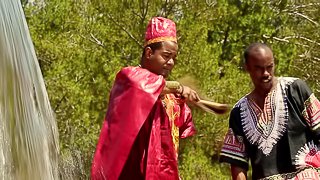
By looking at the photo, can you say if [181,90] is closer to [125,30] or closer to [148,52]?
[148,52]

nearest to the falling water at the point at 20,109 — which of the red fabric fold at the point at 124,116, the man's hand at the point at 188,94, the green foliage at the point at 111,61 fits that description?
the red fabric fold at the point at 124,116

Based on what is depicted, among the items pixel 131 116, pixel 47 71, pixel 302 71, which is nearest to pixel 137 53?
pixel 47 71

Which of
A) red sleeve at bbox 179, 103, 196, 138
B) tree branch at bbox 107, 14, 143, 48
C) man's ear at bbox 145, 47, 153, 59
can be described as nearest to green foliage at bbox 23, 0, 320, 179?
tree branch at bbox 107, 14, 143, 48

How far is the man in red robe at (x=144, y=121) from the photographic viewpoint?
381 centimetres

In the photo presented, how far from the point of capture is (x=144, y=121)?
3832mm

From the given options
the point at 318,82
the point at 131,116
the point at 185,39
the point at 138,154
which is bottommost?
the point at 318,82

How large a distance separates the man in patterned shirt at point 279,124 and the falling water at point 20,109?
136 centimetres

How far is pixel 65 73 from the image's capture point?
1225 centimetres

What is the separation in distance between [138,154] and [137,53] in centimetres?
759

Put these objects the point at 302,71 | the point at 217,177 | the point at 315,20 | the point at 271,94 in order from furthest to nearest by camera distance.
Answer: the point at 315,20
the point at 302,71
the point at 217,177
the point at 271,94

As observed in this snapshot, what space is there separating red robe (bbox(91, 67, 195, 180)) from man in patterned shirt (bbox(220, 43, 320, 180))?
461mm

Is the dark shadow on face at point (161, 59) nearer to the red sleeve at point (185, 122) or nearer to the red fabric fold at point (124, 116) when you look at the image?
the red fabric fold at point (124, 116)

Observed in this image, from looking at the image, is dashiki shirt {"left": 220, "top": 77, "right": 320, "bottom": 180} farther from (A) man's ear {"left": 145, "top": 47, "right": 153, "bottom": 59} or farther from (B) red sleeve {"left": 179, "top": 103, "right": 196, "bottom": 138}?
(A) man's ear {"left": 145, "top": 47, "right": 153, "bottom": 59}

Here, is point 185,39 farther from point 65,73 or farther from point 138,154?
point 138,154
